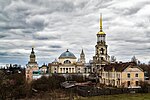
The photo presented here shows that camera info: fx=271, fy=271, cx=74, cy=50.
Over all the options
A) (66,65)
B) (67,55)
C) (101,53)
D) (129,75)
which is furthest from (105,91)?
(67,55)

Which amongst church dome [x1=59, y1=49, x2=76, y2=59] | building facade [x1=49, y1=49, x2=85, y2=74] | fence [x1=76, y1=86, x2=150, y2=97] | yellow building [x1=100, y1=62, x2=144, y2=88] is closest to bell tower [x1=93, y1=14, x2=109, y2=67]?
building facade [x1=49, y1=49, x2=85, y2=74]

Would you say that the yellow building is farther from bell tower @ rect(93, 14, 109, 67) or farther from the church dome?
the church dome

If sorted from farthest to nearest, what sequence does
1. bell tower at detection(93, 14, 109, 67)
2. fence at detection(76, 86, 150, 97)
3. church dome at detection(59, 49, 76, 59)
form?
church dome at detection(59, 49, 76, 59)
bell tower at detection(93, 14, 109, 67)
fence at detection(76, 86, 150, 97)

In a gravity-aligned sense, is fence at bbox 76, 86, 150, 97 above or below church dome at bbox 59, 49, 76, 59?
below

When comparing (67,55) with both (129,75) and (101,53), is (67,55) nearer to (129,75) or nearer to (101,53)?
(101,53)

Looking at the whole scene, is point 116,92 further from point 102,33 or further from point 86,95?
point 102,33

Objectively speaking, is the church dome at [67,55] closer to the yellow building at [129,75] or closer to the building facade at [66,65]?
the building facade at [66,65]

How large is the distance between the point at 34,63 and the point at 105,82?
94.2 feet

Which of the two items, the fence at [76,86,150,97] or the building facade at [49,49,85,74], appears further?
the building facade at [49,49,85,74]

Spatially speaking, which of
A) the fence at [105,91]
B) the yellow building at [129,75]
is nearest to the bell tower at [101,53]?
the yellow building at [129,75]

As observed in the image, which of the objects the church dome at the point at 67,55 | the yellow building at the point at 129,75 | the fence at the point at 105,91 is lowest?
the fence at the point at 105,91

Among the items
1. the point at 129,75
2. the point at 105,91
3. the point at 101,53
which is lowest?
the point at 105,91

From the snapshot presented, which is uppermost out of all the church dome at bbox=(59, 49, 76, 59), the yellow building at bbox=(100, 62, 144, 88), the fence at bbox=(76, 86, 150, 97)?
the church dome at bbox=(59, 49, 76, 59)

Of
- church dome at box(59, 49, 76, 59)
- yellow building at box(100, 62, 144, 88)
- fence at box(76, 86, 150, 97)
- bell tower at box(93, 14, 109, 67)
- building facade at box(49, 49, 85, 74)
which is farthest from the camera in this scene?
church dome at box(59, 49, 76, 59)
